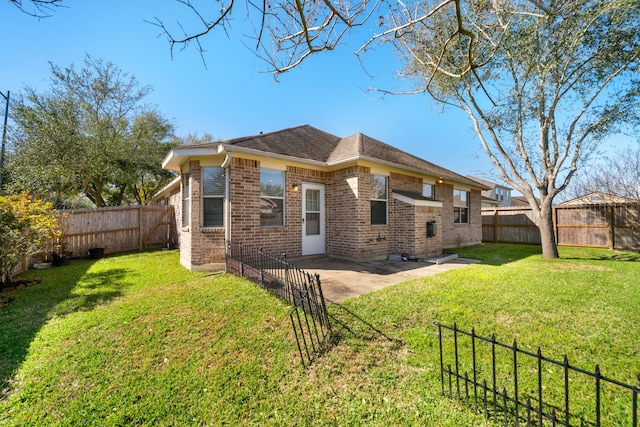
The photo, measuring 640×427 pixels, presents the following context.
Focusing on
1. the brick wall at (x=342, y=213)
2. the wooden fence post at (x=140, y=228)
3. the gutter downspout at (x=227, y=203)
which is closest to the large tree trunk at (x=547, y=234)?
the brick wall at (x=342, y=213)

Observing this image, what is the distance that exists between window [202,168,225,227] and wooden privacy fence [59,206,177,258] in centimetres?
603

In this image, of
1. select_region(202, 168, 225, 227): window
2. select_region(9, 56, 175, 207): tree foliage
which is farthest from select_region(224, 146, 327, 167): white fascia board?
select_region(9, 56, 175, 207): tree foliage

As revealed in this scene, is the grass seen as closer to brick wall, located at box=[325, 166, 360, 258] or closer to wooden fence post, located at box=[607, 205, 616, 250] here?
brick wall, located at box=[325, 166, 360, 258]

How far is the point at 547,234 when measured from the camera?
9117 mm

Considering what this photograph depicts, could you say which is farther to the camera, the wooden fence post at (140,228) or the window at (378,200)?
the wooden fence post at (140,228)

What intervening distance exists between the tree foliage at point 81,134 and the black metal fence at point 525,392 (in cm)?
1773

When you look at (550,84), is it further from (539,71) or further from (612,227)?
(612,227)

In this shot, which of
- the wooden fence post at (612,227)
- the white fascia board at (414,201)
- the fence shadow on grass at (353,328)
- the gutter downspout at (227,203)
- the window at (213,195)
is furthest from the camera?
the wooden fence post at (612,227)

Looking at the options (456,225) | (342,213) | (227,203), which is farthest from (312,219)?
(456,225)

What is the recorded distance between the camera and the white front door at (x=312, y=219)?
313 inches

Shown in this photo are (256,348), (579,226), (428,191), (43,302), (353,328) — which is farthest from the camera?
(579,226)

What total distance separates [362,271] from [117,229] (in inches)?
411

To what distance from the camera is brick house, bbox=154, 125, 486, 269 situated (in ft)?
21.7

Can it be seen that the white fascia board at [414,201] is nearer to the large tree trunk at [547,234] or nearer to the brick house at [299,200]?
the brick house at [299,200]
